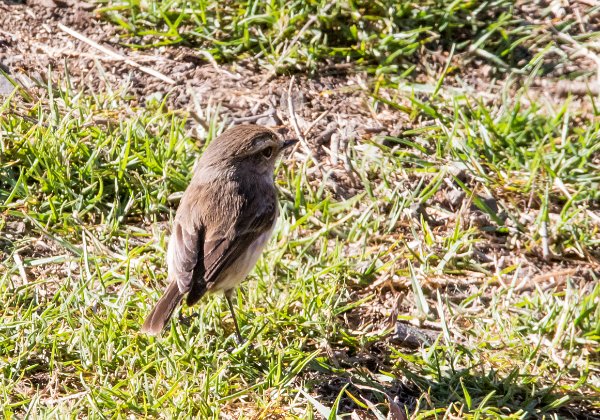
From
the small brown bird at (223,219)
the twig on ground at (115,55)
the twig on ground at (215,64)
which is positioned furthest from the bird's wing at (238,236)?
the twig on ground at (115,55)

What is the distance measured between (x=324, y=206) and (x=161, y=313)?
2.11m

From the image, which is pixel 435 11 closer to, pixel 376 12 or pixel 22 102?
pixel 376 12

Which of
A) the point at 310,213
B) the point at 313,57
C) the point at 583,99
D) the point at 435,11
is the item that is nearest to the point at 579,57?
the point at 583,99

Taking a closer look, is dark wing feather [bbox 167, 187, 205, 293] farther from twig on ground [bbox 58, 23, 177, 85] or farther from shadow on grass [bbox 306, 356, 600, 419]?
twig on ground [bbox 58, 23, 177, 85]

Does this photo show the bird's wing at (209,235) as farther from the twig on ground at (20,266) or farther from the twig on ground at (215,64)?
the twig on ground at (215,64)

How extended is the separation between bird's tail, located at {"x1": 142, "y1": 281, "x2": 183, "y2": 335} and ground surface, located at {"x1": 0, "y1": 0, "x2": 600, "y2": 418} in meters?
0.36

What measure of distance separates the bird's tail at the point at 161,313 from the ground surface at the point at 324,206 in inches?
14.4

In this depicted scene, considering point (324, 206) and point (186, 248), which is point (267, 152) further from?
point (186, 248)

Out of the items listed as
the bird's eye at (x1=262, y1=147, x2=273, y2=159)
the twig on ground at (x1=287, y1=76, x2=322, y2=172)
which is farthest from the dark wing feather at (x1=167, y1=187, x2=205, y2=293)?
the twig on ground at (x1=287, y1=76, x2=322, y2=172)

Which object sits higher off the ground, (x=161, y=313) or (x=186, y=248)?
(x=186, y=248)

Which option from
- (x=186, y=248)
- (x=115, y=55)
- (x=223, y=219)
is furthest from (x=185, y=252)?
(x=115, y=55)

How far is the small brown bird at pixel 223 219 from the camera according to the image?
6539mm

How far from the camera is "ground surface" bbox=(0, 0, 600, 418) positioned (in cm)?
659

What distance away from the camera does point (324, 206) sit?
315 inches
